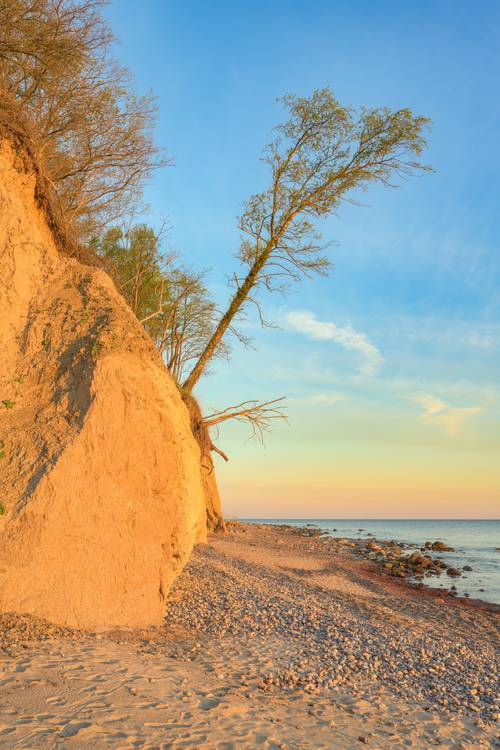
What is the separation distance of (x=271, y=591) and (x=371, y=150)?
56.2 ft

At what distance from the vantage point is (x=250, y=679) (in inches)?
303

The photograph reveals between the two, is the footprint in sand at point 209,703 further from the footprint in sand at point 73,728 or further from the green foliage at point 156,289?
the green foliage at point 156,289

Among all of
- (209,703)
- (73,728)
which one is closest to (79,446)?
(209,703)

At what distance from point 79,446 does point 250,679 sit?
13.8 feet

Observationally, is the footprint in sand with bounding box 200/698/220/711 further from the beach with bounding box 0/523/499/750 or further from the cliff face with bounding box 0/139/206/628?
the cliff face with bounding box 0/139/206/628

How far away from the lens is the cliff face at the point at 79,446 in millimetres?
8414

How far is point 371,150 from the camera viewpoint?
2236 centimetres

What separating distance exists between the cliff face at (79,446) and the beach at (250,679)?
26.1 inches

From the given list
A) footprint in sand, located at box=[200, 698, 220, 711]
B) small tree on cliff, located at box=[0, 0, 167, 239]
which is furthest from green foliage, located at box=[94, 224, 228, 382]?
footprint in sand, located at box=[200, 698, 220, 711]

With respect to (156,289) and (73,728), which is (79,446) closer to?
(73,728)

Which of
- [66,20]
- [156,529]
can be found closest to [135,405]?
[156,529]

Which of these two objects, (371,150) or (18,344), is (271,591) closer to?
(18,344)

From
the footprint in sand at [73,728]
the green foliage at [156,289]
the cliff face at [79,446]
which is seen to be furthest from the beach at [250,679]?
the green foliage at [156,289]

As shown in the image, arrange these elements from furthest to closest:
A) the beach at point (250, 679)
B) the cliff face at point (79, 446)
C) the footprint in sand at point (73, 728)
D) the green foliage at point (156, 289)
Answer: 1. the green foliage at point (156, 289)
2. the cliff face at point (79, 446)
3. the beach at point (250, 679)
4. the footprint in sand at point (73, 728)
